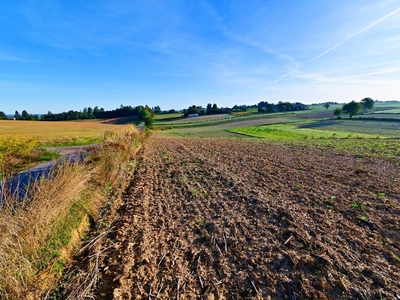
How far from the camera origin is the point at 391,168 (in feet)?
34.3

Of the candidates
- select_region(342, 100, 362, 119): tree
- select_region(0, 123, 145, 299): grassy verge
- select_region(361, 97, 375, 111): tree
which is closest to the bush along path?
select_region(0, 123, 145, 299): grassy verge

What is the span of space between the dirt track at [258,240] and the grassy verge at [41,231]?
953 millimetres

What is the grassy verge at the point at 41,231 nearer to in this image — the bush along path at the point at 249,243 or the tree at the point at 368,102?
the bush along path at the point at 249,243

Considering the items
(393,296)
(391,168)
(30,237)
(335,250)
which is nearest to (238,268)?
(335,250)

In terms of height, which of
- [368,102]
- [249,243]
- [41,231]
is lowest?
[249,243]

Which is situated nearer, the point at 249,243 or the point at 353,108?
the point at 249,243

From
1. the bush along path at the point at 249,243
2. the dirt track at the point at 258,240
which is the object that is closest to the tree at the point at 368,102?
the dirt track at the point at 258,240

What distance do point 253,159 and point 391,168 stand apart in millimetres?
7111

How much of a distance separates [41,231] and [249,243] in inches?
176

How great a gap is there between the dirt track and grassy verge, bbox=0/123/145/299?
3.13ft

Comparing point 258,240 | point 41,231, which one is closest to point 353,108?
point 258,240

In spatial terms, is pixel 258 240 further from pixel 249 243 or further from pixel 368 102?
pixel 368 102

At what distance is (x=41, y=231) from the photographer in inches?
161

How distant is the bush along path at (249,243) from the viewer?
3.59m
